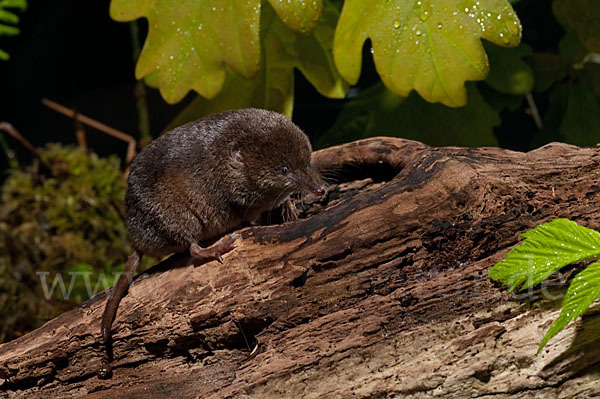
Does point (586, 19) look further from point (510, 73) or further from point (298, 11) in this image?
point (298, 11)

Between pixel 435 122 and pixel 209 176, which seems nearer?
pixel 209 176

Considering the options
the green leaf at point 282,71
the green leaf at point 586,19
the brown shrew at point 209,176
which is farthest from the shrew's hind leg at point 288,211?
the green leaf at point 586,19

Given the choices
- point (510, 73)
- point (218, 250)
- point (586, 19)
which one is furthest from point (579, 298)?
point (586, 19)

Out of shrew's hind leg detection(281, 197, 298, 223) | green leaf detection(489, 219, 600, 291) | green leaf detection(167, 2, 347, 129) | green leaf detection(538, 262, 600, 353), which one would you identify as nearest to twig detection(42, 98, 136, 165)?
green leaf detection(167, 2, 347, 129)

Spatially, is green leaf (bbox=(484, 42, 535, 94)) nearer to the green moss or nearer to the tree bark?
the tree bark

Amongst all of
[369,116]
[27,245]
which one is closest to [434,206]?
[369,116]

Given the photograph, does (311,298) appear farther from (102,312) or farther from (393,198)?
(102,312)
